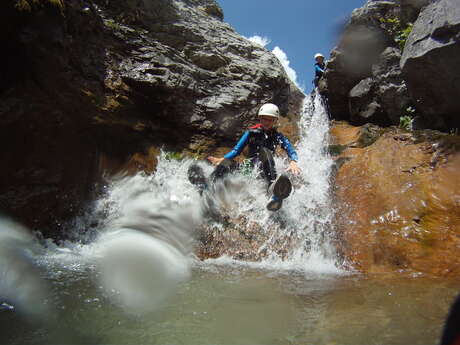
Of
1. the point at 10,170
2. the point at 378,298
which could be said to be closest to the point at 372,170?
the point at 378,298

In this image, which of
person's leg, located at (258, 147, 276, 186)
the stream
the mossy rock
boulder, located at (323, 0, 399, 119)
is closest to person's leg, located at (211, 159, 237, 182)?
the stream

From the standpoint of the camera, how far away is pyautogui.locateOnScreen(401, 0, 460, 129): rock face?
5.83m

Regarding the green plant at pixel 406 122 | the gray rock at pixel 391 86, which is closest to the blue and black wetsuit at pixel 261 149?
the green plant at pixel 406 122

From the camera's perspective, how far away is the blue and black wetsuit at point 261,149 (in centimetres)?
562

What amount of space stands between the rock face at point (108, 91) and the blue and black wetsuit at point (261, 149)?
192 centimetres

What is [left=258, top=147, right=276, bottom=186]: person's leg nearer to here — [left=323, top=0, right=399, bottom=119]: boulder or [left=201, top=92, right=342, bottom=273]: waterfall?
[left=201, top=92, right=342, bottom=273]: waterfall

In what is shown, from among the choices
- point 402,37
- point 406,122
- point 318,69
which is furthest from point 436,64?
point 318,69

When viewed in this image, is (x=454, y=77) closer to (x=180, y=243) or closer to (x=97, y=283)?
(x=180, y=243)

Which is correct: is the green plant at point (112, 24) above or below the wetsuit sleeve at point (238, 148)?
above

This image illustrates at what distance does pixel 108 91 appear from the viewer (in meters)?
6.50

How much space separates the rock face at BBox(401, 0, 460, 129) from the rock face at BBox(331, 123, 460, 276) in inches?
48.6

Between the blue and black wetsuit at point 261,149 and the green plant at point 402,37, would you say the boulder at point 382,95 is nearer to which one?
the green plant at point 402,37

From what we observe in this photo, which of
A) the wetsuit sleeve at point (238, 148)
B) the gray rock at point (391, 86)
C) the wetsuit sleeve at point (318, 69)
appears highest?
the wetsuit sleeve at point (318, 69)

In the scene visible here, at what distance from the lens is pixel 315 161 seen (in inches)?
318
